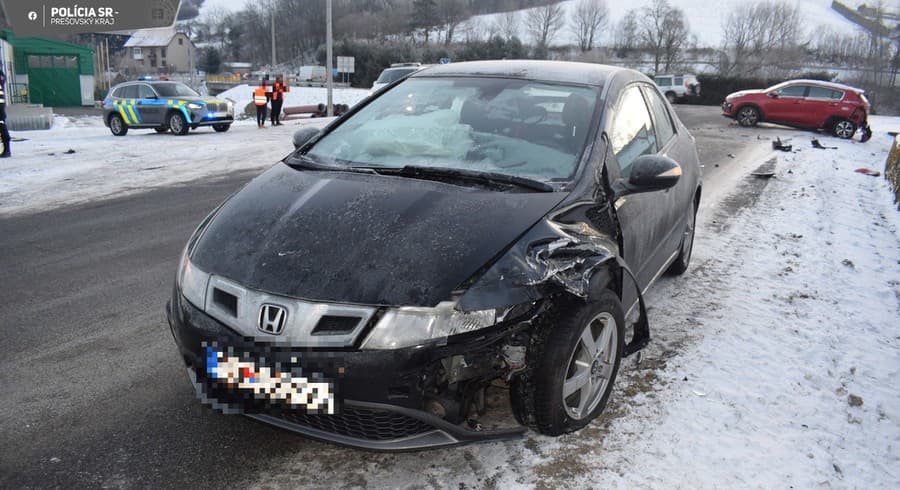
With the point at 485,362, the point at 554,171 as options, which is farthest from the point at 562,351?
the point at 554,171

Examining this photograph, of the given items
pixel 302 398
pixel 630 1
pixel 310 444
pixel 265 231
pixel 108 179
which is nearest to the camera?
pixel 302 398

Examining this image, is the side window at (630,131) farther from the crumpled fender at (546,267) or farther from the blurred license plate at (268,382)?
the blurred license plate at (268,382)

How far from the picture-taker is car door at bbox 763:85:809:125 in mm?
20781

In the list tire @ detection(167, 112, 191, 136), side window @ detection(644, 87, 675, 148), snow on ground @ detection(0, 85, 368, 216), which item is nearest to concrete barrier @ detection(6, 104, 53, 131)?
snow on ground @ detection(0, 85, 368, 216)

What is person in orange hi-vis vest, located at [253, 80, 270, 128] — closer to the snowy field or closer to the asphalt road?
the snowy field

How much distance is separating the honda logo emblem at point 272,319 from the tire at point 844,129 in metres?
22.1

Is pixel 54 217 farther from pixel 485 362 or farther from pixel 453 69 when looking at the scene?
pixel 485 362

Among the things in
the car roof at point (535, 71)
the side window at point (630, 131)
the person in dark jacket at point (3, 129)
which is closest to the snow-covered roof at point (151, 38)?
the person in dark jacket at point (3, 129)

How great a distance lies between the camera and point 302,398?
2182 mm

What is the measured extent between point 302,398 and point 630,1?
4964 inches

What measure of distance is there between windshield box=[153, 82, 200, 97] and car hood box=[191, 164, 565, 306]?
54.5 feet

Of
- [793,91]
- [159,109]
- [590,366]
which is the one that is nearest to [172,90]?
[159,109]

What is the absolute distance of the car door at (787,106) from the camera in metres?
20.8

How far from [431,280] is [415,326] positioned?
0.58 feet
